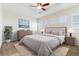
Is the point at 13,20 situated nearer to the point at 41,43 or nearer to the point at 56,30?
the point at 41,43

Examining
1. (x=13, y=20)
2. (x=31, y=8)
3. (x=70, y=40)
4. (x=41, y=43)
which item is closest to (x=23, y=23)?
(x=13, y=20)

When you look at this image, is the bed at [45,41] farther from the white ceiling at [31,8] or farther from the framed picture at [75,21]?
the white ceiling at [31,8]

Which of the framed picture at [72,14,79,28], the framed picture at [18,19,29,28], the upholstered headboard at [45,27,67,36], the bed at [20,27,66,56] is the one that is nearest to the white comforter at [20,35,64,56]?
the bed at [20,27,66,56]

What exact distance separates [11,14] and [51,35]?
0.84 m

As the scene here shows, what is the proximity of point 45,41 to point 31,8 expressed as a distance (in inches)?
26.4

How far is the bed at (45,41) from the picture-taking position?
1.69m

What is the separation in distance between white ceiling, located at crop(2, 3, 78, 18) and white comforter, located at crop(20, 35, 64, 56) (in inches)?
17.2

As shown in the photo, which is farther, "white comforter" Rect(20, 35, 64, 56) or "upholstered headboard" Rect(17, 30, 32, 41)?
"upholstered headboard" Rect(17, 30, 32, 41)

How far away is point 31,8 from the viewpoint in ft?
5.84

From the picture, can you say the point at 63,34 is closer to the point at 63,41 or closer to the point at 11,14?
the point at 63,41

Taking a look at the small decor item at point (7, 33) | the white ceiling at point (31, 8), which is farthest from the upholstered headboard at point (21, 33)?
the white ceiling at point (31, 8)

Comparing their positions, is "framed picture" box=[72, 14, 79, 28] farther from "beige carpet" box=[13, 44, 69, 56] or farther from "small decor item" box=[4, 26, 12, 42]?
"small decor item" box=[4, 26, 12, 42]

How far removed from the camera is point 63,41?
69.9 inches

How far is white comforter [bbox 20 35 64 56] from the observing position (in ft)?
5.52
